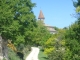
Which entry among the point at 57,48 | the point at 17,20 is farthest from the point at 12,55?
the point at 57,48

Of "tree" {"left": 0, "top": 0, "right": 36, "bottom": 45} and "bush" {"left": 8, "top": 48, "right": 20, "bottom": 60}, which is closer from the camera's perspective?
"tree" {"left": 0, "top": 0, "right": 36, "bottom": 45}

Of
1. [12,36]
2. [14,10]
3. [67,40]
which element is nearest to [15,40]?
[12,36]

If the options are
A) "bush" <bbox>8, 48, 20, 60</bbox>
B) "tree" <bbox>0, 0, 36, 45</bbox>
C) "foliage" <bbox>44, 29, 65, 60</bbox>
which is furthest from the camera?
"bush" <bbox>8, 48, 20, 60</bbox>

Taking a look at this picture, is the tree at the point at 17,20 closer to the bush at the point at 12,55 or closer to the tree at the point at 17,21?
the tree at the point at 17,21

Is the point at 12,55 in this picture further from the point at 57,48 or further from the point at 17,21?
A: the point at 57,48

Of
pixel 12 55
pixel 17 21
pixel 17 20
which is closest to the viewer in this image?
pixel 17 21

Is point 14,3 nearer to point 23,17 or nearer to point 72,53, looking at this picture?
point 23,17

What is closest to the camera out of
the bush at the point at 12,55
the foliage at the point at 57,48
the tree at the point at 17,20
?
the tree at the point at 17,20

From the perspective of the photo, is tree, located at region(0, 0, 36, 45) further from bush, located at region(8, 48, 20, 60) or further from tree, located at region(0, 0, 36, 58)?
bush, located at region(8, 48, 20, 60)

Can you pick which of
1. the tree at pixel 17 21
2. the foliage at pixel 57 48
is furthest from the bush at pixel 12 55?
the foliage at pixel 57 48

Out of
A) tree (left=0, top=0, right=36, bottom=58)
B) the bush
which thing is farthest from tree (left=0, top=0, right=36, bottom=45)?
the bush

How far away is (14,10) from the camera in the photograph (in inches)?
1636

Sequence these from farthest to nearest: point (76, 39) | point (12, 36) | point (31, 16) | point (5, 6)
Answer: point (31, 16) → point (12, 36) → point (5, 6) → point (76, 39)

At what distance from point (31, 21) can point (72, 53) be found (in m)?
23.1
